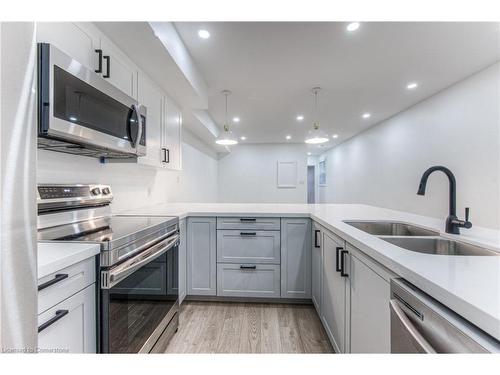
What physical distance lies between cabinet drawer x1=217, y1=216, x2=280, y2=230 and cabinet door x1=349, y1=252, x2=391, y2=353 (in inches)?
40.0

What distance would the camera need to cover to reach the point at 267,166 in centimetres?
778

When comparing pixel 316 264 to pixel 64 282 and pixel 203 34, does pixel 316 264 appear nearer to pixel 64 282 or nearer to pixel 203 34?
pixel 64 282

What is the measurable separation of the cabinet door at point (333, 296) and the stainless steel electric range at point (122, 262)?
3.64 ft

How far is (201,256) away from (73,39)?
1.85m

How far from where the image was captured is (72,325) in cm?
83

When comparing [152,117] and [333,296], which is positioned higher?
[152,117]

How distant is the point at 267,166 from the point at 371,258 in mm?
6859

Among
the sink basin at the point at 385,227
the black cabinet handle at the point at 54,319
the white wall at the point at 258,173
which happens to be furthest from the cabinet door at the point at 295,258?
the white wall at the point at 258,173

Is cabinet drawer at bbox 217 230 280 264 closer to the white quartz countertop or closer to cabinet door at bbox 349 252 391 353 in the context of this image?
cabinet door at bbox 349 252 391 353

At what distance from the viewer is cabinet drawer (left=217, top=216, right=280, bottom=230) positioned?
218 centimetres

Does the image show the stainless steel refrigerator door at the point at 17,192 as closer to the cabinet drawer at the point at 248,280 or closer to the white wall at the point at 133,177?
the white wall at the point at 133,177

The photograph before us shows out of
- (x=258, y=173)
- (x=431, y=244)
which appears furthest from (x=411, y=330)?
(x=258, y=173)

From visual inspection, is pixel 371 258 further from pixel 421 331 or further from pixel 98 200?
pixel 98 200
